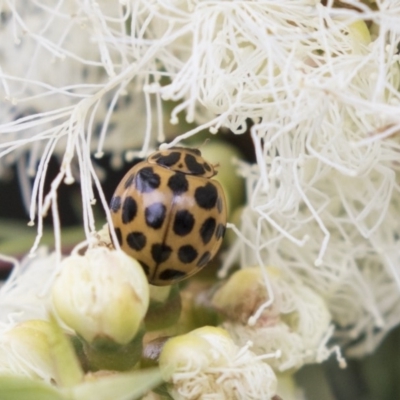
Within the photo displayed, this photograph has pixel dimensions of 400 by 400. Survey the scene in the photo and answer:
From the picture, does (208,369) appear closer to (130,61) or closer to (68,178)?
(68,178)

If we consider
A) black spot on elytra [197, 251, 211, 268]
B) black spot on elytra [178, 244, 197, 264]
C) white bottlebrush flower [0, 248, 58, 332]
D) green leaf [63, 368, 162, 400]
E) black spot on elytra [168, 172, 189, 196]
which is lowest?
white bottlebrush flower [0, 248, 58, 332]

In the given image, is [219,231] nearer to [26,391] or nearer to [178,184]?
[178,184]

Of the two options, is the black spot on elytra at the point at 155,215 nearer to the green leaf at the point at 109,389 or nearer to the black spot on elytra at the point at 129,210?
the black spot on elytra at the point at 129,210

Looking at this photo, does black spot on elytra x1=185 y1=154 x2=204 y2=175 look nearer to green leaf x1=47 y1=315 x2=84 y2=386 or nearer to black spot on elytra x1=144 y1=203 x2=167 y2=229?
black spot on elytra x1=144 y1=203 x2=167 y2=229

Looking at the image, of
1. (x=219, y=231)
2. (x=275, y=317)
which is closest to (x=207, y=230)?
(x=219, y=231)

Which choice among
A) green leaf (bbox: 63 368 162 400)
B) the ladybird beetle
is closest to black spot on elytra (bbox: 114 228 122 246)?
the ladybird beetle

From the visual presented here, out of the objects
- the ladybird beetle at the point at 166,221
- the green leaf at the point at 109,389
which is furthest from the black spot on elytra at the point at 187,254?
the green leaf at the point at 109,389

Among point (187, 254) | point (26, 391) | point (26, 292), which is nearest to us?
point (26, 391)
